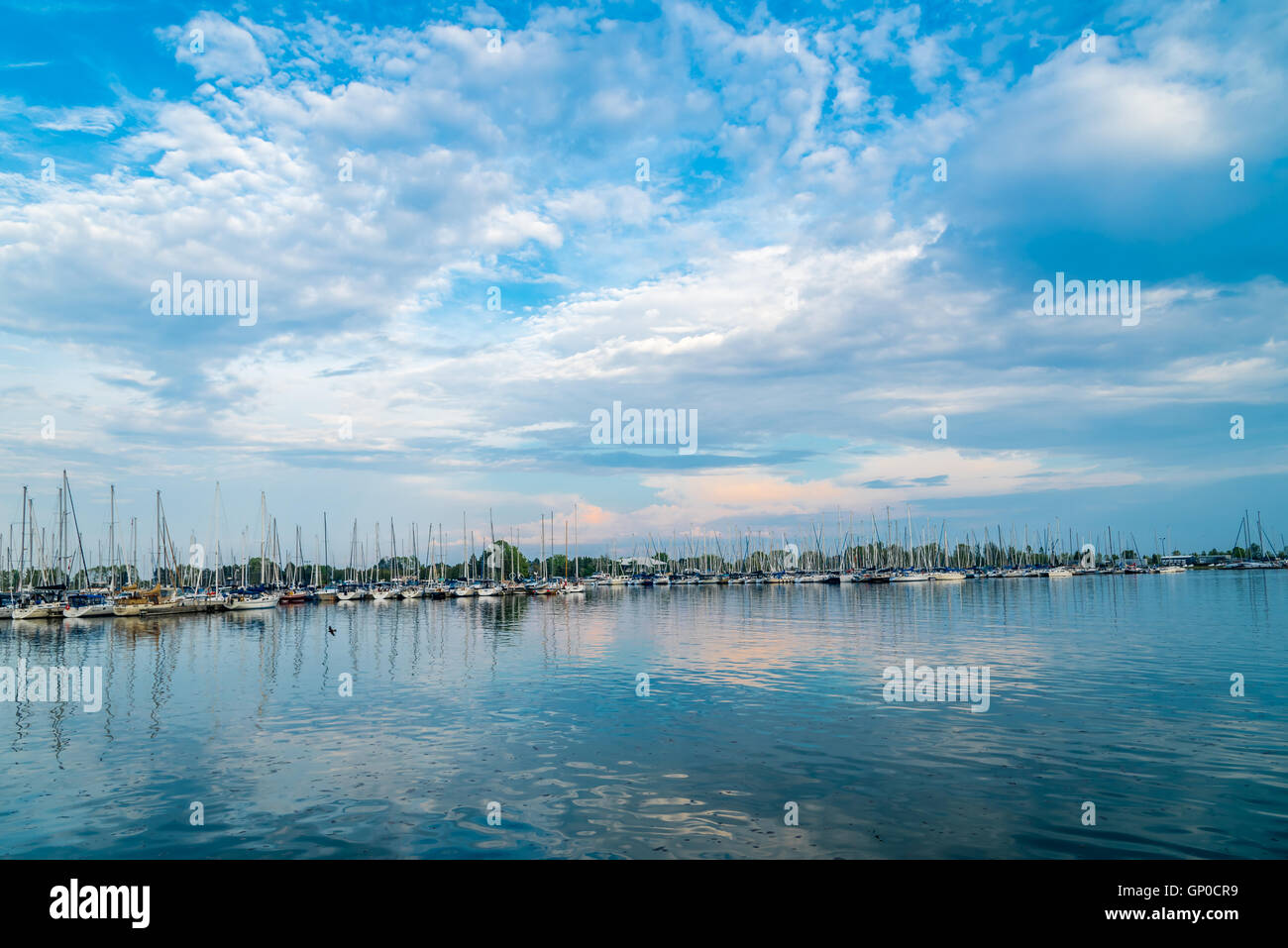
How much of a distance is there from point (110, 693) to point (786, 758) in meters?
35.6

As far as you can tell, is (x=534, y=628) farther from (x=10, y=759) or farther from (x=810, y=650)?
(x=10, y=759)

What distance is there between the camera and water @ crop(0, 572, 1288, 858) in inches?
661
